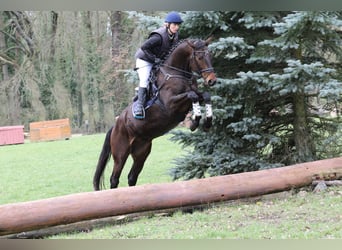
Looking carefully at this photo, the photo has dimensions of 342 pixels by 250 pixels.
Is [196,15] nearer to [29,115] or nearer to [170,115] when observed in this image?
[170,115]

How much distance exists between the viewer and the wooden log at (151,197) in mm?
3533

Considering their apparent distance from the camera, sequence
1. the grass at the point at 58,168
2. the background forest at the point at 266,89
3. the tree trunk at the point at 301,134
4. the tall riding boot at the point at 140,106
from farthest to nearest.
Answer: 1. the grass at the point at 58,168
2. the tree trunk at the point at 301,134
3. the background forest at the point at 266,89
4. the tall riding boot at the point at 140,106

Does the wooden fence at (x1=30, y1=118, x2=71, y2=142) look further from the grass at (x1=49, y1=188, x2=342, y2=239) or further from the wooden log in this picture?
the grass at (x1=49, y1=188, x2=342, y2=239)

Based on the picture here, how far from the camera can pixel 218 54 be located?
5820 millimetres

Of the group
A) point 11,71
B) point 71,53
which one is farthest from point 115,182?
point 11,71

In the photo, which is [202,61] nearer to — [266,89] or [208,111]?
[208,111]

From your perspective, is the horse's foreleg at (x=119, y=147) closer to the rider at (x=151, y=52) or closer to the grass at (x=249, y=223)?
the rider at (x=151, y=52)

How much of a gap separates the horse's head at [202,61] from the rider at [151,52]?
26 centimetres

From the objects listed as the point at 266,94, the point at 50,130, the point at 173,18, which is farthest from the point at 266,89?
the point at 50,130

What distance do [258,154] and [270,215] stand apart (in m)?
2.04

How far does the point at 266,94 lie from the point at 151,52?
6.75 feet

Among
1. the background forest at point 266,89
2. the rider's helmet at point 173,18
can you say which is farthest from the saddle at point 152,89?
the background forest at point 266,89

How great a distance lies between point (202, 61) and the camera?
397 cm

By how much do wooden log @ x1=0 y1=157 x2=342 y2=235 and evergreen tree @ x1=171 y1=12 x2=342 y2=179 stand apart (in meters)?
0.86
